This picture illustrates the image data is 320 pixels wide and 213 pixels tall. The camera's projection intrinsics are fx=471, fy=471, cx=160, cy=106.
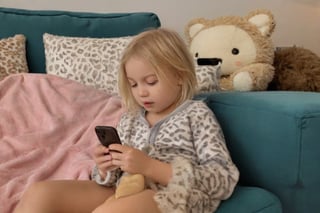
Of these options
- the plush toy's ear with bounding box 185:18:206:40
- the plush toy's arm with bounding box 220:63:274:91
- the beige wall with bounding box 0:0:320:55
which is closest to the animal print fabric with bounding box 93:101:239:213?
the plush toy's arm with bounding box 220:63:274:91

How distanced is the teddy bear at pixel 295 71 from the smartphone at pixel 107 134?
923 millimetres

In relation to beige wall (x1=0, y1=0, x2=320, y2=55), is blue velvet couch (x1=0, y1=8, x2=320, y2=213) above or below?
below

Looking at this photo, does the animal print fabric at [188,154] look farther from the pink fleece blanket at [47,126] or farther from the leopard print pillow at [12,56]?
the leopard print pillow at [12,56]

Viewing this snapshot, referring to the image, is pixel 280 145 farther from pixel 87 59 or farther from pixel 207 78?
pixel 87 59

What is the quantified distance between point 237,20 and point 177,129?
86 centimetres

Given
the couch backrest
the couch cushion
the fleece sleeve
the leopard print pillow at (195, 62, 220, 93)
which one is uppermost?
the couch backrest

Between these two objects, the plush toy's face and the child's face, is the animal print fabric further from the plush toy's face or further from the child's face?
the plush toy's face

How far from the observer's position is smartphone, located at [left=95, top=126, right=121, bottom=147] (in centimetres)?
96

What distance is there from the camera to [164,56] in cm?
104

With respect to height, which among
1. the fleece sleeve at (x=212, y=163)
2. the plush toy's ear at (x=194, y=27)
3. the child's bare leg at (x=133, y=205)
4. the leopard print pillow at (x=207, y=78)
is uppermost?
the plush toy's ear at (x=194, y=27)

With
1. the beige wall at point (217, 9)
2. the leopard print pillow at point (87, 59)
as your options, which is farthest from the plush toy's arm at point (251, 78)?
the beige wall at point (217, 9)

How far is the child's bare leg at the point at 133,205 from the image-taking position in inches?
35.3

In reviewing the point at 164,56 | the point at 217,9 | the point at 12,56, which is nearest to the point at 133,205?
the point at 164,56

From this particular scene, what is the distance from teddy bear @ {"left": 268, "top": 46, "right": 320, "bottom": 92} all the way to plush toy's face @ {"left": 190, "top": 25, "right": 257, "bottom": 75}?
0.41ft
